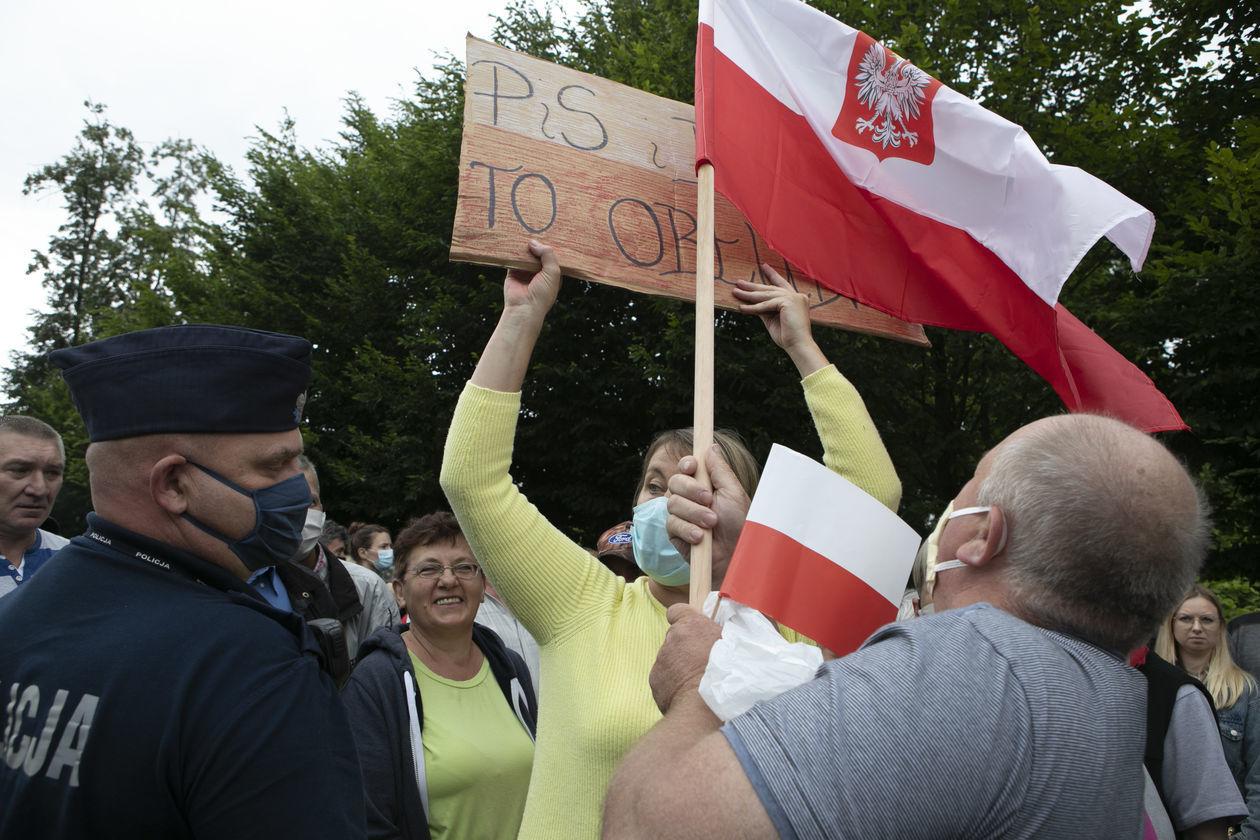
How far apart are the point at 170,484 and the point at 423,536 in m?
2.37

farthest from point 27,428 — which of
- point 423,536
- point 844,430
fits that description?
point 844,430

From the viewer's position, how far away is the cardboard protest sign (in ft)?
8.29

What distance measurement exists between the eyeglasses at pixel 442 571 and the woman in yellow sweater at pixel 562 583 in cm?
144

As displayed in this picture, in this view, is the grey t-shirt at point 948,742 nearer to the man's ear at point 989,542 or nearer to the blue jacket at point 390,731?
the man's ear at point 989,542

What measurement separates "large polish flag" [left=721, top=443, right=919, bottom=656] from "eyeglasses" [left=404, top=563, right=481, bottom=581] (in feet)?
7.04

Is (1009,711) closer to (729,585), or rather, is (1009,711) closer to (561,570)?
(729,585)

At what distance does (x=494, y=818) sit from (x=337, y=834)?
1.77 metres

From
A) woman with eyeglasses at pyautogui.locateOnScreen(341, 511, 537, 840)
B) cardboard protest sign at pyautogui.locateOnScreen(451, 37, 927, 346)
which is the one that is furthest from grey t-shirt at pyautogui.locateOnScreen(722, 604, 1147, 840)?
woman with eyeglasses at pyautogui.locateOnScreen(341, 511, 537, 840)

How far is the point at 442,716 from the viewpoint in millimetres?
3314

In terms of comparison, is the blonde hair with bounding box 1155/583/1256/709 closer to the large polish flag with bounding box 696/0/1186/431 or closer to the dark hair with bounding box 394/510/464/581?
the large polish flag with bounding box 696/0/1186/431

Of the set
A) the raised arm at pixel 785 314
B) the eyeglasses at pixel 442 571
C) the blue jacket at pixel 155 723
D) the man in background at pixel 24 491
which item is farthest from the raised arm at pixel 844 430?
the man in background at pixel 24 491

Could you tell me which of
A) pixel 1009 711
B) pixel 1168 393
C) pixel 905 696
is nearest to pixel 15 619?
pixel 905 696

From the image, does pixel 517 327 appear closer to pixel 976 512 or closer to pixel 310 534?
pixel 976 512

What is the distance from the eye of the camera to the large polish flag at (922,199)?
3.04 m
